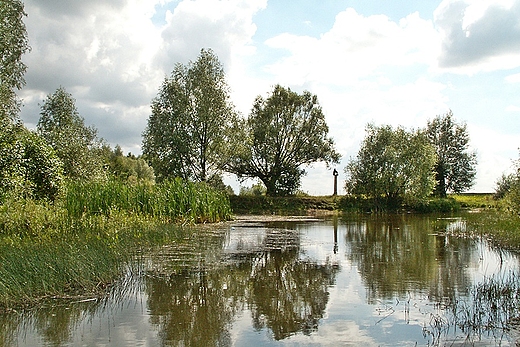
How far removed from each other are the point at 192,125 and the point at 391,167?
17.2 m

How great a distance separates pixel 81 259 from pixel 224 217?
1794 centimetres

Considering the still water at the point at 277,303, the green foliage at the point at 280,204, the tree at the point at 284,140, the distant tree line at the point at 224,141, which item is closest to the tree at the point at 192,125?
the distant tree line at the point at 224,141

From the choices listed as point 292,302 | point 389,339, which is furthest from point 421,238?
point 389,339

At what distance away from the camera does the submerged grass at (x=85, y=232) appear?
27.0ft

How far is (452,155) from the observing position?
193 feet

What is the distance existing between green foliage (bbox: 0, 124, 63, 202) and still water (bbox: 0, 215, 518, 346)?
6.36 metres

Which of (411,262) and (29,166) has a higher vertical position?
(29,166)

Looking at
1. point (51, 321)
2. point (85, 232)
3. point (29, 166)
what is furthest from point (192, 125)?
point (51, 321)

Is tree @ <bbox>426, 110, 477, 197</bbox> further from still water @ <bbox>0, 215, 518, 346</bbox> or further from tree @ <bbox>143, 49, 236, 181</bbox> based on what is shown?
still water @ <bbox>0, 215, 518, 346</bbox>

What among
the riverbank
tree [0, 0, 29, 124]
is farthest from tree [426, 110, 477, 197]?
tree [0, 0, 29, 124]

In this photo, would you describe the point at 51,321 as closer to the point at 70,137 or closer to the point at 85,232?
the point at 85,232

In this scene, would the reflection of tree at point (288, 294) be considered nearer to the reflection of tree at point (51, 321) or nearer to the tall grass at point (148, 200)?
the reflection of tree at point (51, 321)

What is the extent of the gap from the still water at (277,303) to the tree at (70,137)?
2224cm

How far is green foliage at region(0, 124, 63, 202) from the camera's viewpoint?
1652 cm
